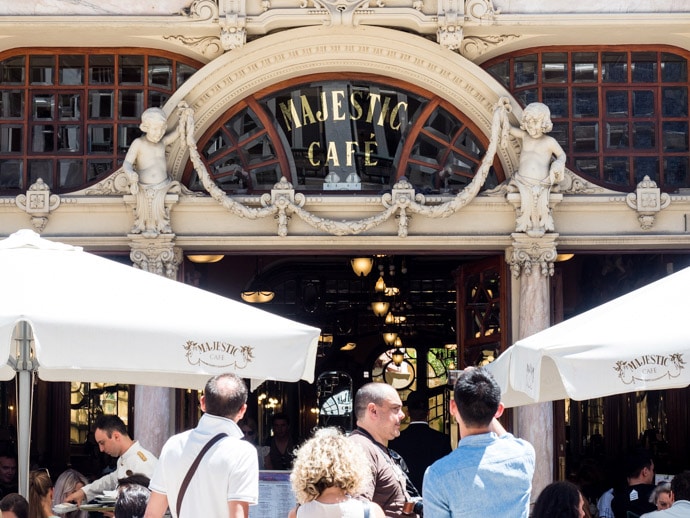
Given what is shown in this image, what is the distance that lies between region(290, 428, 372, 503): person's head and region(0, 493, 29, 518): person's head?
217 centimetres

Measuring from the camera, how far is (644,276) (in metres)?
14.1

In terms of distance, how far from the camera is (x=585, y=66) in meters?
12.7

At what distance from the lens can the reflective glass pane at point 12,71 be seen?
1273cm

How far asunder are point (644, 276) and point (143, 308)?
8.12 metres

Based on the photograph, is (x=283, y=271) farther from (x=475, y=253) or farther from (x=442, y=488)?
(x=442, y=488)

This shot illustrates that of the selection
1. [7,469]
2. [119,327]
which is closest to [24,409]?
[119,327]

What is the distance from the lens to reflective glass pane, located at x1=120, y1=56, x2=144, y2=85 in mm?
12703

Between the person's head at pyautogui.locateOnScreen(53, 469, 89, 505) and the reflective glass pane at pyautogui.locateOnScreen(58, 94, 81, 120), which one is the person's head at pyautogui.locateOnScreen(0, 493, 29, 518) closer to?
the person's head at pyautogui.locateOnScreen(53, 469, 89, 505)

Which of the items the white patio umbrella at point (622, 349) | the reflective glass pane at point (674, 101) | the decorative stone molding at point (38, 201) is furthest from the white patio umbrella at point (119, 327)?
the reflective glass pane at point (674, 101)

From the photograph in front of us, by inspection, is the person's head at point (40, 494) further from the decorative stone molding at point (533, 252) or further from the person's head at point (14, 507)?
the decorative stone molding at point (533, 252)

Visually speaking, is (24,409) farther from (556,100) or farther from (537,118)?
(556,100)

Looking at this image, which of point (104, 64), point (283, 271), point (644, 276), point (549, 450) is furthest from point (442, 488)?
point (283, 271)

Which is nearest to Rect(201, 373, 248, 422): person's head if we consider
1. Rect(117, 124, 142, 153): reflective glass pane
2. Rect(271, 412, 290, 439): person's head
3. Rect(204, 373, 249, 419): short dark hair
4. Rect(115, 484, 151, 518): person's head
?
Rect(204, 373, 249, 419): short dark hair

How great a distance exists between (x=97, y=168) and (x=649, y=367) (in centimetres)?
706
